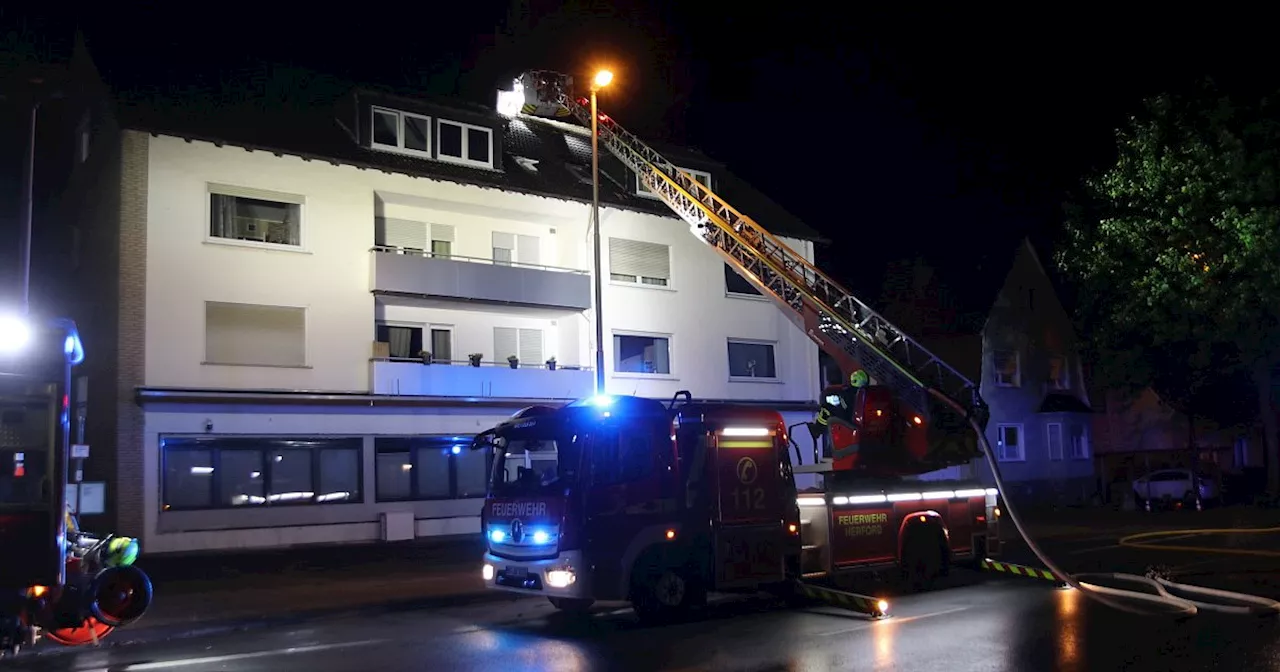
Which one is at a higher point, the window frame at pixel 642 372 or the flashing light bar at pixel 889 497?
the window frame at pixel 642 372

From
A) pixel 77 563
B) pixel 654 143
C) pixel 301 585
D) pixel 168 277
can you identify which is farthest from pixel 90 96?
pixel 77 563

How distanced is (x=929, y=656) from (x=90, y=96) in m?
22.0

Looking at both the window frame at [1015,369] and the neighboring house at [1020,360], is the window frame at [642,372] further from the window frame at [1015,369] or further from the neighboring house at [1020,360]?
the window frame at [1015,369]

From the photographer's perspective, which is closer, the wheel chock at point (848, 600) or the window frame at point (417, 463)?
the wheel chock at point (848, 600)

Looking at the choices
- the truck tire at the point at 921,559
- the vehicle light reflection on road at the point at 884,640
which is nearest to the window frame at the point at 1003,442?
the truck tire at the point at 921,559

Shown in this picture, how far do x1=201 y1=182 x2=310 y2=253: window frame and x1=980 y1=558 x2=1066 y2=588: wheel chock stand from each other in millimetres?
15228

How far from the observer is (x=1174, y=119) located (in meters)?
28.8

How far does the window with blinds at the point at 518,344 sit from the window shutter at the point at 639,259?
9.05 ft

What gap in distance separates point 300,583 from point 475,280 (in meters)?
9.27

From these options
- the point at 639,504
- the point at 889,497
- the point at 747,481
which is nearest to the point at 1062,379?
the point at 889,497

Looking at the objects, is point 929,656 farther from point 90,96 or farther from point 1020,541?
point 90,96

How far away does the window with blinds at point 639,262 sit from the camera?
28.5m

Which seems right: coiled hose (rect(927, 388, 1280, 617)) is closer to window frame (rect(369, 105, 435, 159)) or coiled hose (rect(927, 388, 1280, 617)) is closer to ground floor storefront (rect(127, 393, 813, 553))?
ground floor storefront (rect(127, 393, 813, 553))

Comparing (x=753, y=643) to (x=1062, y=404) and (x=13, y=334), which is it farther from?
(x=1062, y=404)
